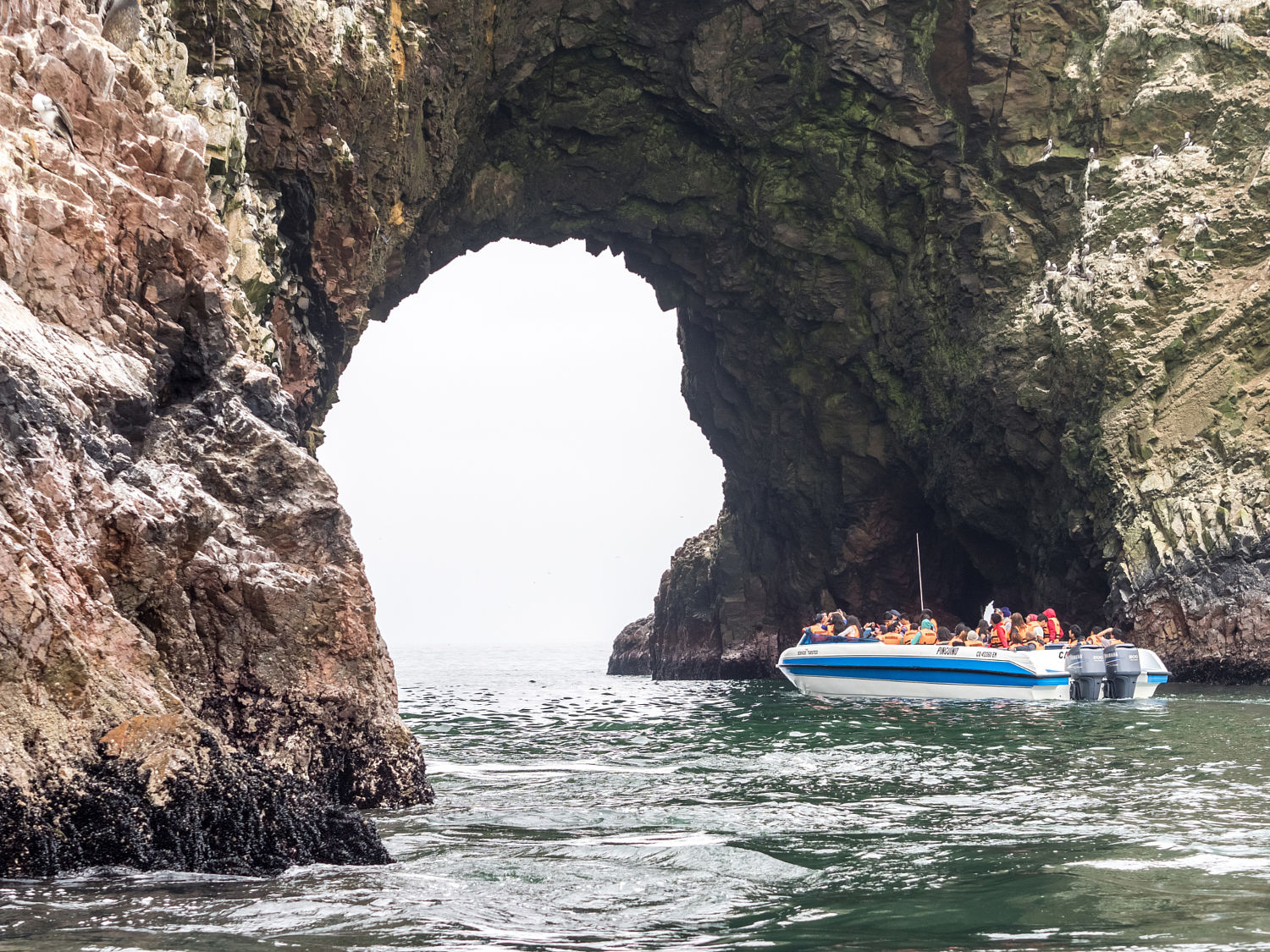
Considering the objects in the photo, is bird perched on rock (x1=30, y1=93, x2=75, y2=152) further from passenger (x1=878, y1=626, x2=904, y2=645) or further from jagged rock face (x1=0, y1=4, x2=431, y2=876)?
passenger (x1=878, y1=626, x2=904, y2=645)

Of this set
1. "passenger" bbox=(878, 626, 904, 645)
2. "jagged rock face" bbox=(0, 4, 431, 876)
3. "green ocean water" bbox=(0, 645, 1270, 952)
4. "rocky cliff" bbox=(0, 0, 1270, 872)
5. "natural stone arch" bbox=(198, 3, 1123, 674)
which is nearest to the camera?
"green ocean water" bbox=(0, 645, 1270, 952)

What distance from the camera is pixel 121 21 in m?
11.5

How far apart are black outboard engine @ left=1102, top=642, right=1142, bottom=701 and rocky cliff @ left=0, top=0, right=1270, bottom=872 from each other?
5.46 m

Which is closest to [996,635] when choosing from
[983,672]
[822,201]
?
[983,672]

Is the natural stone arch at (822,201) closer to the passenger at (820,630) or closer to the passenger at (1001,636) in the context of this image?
the passenger at (1001,636)

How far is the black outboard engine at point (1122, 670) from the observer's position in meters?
21.6

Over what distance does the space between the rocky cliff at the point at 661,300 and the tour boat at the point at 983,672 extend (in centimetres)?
564

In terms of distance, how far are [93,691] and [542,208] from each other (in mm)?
28256

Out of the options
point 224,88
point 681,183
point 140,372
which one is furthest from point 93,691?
point 681,183

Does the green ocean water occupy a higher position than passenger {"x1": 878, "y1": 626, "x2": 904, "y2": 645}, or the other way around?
passenger {"x1": 878, "y1": 626, "x2": 904, "y2": 645}

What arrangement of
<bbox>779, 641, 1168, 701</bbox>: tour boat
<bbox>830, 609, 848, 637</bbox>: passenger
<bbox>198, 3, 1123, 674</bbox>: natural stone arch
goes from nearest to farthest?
<bbox>779, 641, 1168, 701</bbox>: tour boat → <bbox>830, 609, 848, 637</bbox>: passenger → <bbox>198, 3, 1123, 674</bbox>: natural stone arch

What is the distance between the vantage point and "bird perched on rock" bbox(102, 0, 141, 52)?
1126 centimetres

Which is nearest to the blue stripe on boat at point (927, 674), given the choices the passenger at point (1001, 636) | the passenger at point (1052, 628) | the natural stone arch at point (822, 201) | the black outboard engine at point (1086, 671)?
the black outboard engine at point (1086, 671)

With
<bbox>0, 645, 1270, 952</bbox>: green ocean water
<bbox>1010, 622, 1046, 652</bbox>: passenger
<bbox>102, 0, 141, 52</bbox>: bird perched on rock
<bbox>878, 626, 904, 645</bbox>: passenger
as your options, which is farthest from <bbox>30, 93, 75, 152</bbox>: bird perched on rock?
<bbox>878, 626, 904, 645</bbox>: passenger
